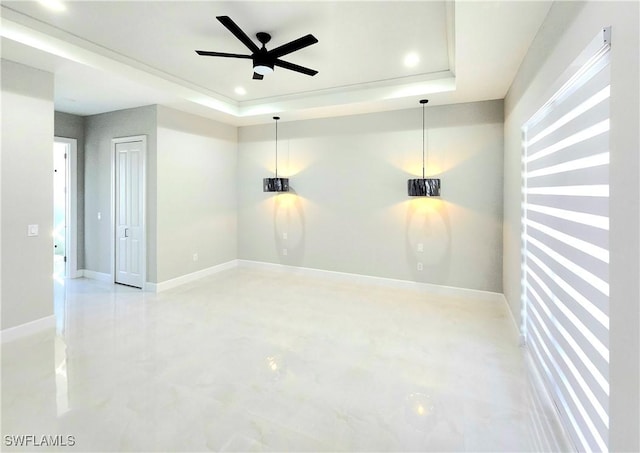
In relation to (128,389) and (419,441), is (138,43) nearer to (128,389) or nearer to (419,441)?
(128,389)

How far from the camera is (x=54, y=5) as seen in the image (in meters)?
2.79

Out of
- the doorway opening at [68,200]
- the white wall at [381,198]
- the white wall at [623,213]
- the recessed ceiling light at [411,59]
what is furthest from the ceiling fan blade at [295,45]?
the doorway opening at [68,200]

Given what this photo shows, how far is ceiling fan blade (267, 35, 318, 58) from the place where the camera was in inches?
113

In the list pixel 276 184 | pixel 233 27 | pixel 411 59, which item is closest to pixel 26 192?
pixel 233 27

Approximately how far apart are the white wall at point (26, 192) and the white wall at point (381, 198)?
3.37m

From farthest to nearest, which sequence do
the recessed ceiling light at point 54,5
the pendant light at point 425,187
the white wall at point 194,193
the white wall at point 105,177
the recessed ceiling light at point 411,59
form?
the white wall at point 194,193
the white wall at point 105,177
the pendant light at point 425,187
the recessed ceiling light at point 411,59
the recessed ceiling light at point 54,5

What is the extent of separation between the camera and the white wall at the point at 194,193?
16.9ft

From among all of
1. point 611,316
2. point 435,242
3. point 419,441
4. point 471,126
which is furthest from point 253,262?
point 611,316

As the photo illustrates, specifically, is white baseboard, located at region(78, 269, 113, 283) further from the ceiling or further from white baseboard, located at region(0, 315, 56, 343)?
the ceiling

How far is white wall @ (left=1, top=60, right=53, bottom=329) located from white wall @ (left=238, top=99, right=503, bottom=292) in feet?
11.1

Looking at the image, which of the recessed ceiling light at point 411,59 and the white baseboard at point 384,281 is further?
the white baseboard at point 384,281

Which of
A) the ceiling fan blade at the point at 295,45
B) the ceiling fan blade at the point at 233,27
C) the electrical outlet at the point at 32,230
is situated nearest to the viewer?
the ceiling fan blade at the point at 233,27

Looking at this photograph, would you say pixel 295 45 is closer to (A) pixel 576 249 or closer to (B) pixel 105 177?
(A) pixel 576 249

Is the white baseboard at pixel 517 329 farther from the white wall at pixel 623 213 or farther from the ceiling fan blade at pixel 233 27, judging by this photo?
the ceiling fan blade at pixel 233 27
